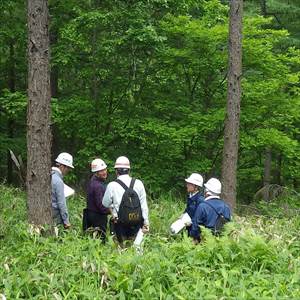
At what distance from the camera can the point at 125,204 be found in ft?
23.9

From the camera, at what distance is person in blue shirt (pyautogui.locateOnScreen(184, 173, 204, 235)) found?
7.70 metres

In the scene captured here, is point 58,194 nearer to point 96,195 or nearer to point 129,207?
point 96,195

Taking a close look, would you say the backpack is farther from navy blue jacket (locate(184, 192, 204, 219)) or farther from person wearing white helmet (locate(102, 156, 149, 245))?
person wearing white helmet (locate(102, 156, 149, 245))

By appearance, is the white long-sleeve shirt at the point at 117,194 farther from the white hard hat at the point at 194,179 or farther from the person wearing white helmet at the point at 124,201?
the white hard hat at the point at 194,179

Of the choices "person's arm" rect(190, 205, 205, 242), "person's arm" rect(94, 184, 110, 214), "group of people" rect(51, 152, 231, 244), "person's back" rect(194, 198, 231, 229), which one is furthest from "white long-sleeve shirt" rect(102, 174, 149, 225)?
"person's back" rect(194, 198, 231, 229)

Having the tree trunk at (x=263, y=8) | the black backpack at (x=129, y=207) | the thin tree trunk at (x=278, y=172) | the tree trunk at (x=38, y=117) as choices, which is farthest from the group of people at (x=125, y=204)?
the tree trunk at (x=263, y=8)

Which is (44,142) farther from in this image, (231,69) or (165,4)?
(165,4)

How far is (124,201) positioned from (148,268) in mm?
1678

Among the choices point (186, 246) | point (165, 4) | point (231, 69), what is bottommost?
point (186, 246)

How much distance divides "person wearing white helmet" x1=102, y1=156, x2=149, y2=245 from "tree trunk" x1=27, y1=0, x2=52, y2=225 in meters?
0.95

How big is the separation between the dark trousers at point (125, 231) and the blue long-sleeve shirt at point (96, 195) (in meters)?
0.46

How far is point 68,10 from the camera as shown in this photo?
586 inches

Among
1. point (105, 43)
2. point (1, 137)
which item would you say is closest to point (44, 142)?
point (105, 43)

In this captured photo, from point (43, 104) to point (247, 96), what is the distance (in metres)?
7.72
